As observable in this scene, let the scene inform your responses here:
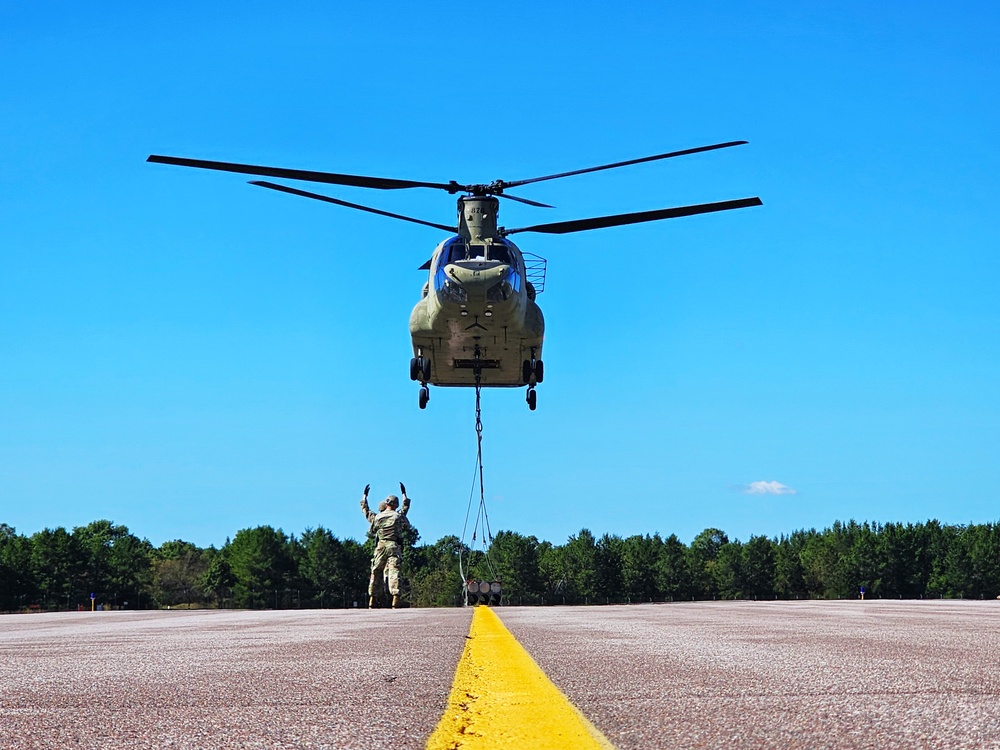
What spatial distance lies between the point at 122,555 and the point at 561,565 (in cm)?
7431

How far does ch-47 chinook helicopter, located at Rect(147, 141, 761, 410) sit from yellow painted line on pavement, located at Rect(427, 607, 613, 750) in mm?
17924

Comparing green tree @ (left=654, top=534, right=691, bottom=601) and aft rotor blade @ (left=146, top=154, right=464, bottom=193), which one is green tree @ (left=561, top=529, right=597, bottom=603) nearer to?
green tree @ (left=654, top=534, right=691, bottom=601)

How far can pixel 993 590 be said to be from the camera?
14712 cm

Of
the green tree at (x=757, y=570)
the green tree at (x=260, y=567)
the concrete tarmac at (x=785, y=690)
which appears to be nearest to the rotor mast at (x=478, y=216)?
the concrete tarmac at (x=785, y=690)

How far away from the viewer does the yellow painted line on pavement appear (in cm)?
313

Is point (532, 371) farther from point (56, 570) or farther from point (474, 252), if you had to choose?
point (56, 570)

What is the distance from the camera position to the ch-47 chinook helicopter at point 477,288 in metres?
23.4

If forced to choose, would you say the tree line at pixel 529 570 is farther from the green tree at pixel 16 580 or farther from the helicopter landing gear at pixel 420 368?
the helicopter landing gear at pixel 420 368

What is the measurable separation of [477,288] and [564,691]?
1912cm

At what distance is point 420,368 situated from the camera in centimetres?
2730

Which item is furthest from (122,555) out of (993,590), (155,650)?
(155,650)

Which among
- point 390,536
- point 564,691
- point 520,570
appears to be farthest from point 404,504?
point 520,570

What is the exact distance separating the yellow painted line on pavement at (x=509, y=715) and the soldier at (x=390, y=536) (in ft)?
76.8

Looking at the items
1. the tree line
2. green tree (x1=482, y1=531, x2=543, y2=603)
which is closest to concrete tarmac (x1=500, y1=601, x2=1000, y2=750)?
the tree line
